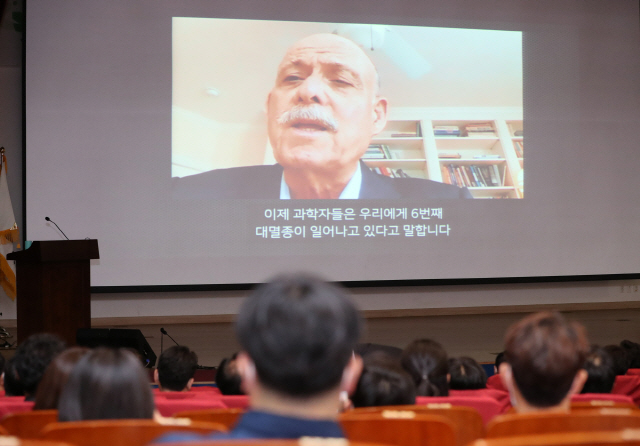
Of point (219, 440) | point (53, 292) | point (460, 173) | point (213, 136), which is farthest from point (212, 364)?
point (219, 440)

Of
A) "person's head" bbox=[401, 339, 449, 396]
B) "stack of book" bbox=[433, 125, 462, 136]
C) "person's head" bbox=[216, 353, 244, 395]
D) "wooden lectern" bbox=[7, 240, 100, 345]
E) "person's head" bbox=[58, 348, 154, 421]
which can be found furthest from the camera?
"stack of book" bbox=[433, 125, 462, 136]

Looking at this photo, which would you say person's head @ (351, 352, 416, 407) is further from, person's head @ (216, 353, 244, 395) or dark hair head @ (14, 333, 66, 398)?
dark hair head @ (14, 333, 66, 398)

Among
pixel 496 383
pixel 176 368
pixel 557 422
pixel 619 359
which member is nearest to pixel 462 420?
pixel 557 422

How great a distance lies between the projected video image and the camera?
617cm

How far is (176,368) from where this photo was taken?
297 centimetres

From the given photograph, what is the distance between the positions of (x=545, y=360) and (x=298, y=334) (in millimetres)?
836

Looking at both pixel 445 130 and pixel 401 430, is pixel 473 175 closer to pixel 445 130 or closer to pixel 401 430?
pixel 445 130

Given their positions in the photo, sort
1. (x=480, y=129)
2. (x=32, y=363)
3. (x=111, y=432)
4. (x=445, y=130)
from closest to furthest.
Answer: (x=111, y=432)
(x=32, y=363)
(x=445, y=130)
(x=480, y=129)

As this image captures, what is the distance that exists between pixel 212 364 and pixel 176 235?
143 cm

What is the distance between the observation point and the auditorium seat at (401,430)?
4.22ft

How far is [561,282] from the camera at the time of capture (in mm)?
7363

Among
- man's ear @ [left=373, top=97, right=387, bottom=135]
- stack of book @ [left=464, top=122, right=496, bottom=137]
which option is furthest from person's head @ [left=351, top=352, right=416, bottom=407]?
stack of book @ [left=464, top=122, right=496, bottom=137]

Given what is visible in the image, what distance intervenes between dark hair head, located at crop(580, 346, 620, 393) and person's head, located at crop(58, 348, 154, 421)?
1.88m

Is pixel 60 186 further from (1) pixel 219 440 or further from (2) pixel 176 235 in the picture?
(1) pixel 219 440
